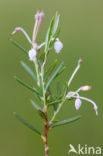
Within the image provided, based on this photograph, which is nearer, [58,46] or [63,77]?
[58,46]

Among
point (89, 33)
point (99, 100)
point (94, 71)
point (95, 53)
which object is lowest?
point (99, 100)

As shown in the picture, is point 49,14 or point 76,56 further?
point 49,14

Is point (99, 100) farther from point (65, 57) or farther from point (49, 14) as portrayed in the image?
point (49, 14)

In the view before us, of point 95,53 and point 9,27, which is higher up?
point 9,27

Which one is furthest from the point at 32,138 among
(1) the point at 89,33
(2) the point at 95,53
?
(1) the point at 89,33

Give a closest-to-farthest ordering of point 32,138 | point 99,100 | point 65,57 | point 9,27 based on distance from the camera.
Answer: point 32,138 < point 99,100 < point 65,57 < point 9,27

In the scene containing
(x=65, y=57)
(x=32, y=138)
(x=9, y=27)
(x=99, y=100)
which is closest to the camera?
(x=32, y=138)

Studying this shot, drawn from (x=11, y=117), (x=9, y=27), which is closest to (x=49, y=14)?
(x=9, y=27)

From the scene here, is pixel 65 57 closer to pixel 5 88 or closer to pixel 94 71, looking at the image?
pixel 94 71

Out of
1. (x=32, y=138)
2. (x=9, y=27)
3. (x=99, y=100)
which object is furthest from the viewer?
(x=9, y=27)
